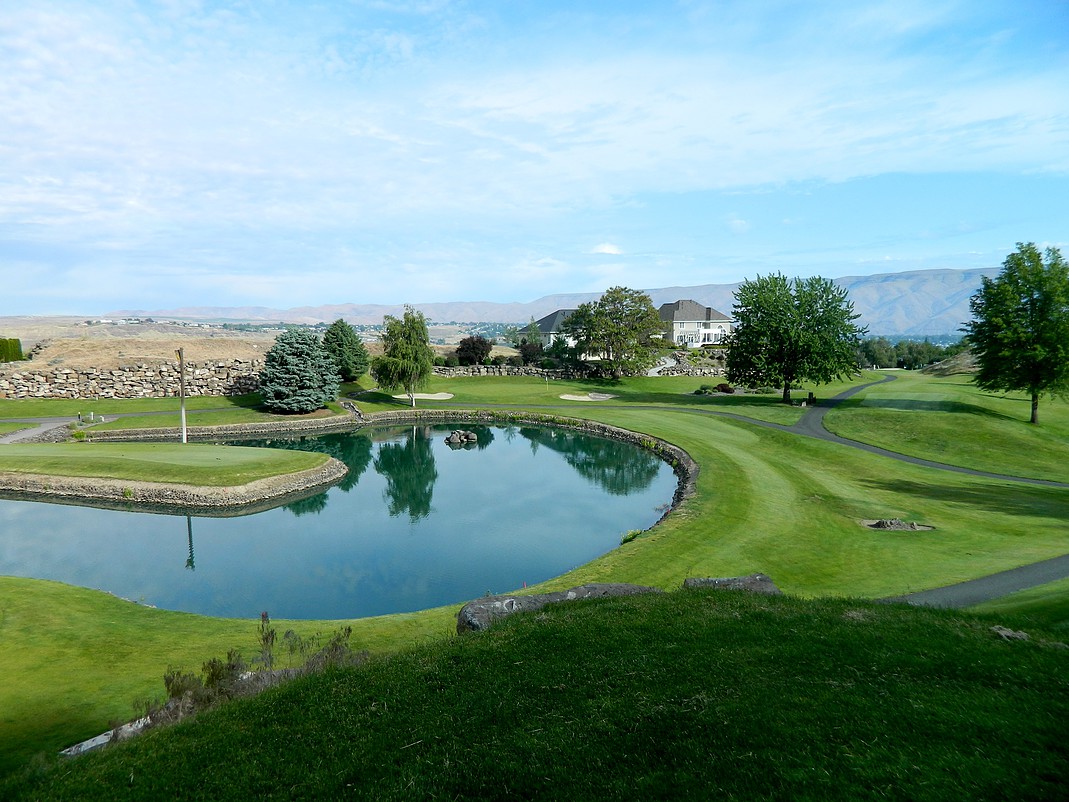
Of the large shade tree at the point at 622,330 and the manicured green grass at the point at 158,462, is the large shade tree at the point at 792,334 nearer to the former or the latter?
the large shade tree at the point at 622,330

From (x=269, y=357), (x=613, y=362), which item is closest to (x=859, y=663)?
(x=269, y=357)

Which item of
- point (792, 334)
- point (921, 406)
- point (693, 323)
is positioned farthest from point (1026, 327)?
point (693, 323)

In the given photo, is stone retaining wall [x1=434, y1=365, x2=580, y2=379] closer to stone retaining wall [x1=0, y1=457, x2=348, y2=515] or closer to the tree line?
the tree line

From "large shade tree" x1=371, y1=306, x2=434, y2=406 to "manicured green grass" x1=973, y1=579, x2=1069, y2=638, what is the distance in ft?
165

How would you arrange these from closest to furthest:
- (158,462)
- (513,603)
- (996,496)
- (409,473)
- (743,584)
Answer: (513,603) → (743,584) → (996,496) → (158,462) → (409,473)

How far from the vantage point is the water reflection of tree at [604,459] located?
1412 inches

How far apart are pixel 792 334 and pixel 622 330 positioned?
25.7 meters

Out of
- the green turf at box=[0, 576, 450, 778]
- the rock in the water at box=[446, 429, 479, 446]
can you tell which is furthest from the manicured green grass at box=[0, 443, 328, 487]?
the green turf at box=[0, 576, 450, 778]

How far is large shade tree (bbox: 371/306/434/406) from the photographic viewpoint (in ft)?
187

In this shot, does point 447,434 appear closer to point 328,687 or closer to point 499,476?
point 499,476

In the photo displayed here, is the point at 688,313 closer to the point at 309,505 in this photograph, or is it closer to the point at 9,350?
the point at 309,505

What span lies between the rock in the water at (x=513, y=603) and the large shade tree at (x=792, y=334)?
46441mm

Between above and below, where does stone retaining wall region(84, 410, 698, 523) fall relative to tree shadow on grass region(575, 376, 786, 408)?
below

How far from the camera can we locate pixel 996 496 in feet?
88.0
